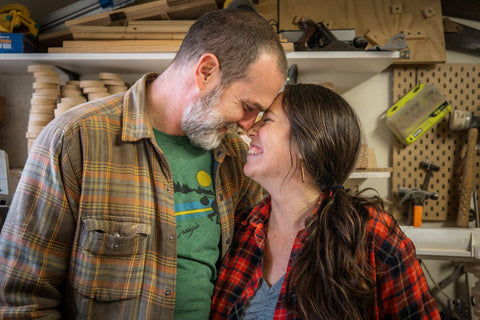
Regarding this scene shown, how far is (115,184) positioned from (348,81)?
1844 millimetres

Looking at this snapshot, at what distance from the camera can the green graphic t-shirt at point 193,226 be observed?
1246 millimetres

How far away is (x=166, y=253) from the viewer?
120 cm

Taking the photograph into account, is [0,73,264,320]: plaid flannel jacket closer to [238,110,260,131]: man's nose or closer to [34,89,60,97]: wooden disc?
[238,110,260,131]: man's nose

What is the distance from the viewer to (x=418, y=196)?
2.24m

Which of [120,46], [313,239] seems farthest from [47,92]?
[313,239]

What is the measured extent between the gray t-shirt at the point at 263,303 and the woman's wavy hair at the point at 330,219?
0.07 meters

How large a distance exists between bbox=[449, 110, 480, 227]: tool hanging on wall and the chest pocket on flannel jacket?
2.04 m

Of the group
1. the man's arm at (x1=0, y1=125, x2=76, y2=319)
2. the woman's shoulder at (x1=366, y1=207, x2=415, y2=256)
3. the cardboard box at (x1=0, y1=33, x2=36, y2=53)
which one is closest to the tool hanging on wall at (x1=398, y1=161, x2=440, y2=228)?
the woman's shoulder at (x1=366, y1=207, x2=415, y2=256)

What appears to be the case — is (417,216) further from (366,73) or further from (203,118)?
(203,118)

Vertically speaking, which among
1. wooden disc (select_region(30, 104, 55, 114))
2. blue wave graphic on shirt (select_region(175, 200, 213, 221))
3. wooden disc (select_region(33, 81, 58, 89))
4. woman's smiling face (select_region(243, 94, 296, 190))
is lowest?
blue wave graphic on shirt (select_region(175, 200, 213, 221))

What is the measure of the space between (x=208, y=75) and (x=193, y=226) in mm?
557

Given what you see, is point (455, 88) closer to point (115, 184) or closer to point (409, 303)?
point (409, 303)

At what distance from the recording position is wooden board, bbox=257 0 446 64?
2350 mm

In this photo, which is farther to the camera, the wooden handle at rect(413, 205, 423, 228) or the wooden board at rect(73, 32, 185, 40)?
the wooden handle at rect(413, 205, 423, 228)
